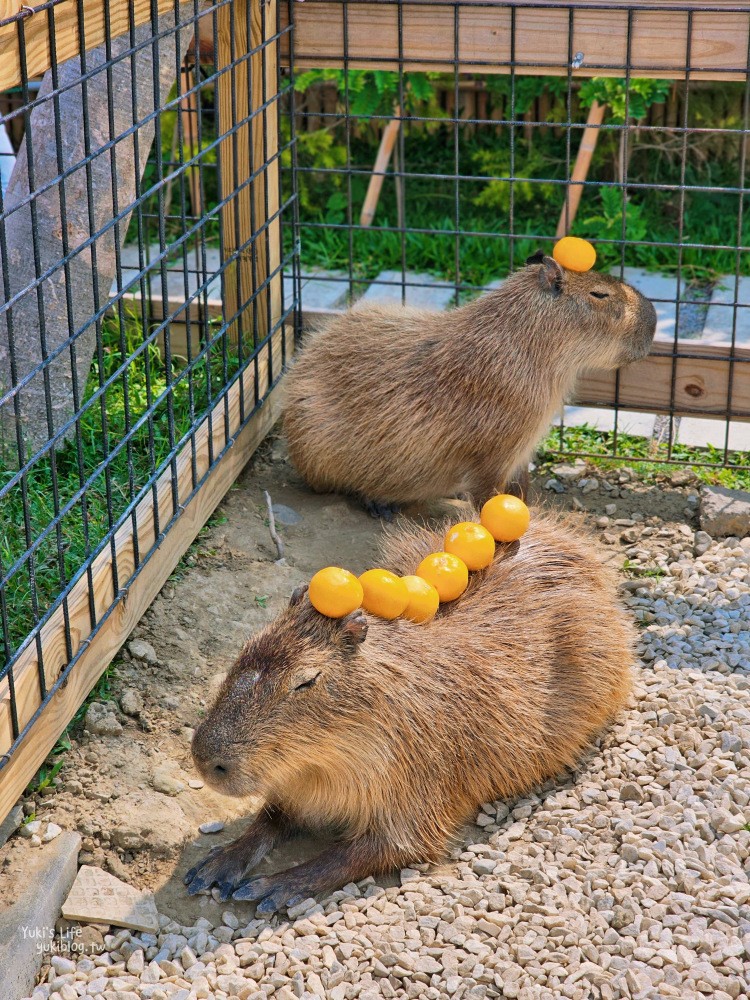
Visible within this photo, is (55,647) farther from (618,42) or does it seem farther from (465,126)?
(465,126)

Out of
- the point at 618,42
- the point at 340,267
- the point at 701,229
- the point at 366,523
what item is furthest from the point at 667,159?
the point at 366,523

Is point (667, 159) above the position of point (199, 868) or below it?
above

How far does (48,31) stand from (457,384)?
210 centimetres

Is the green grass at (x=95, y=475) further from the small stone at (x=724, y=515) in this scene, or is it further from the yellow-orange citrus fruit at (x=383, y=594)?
the small stone at (x=724, y=515)

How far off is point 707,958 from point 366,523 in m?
2.37

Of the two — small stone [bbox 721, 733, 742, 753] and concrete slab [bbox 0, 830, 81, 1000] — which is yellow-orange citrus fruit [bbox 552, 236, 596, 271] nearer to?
small stone [bbox 721, 733, 742, 753]

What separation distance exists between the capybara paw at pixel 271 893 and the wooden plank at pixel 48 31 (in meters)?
2.06

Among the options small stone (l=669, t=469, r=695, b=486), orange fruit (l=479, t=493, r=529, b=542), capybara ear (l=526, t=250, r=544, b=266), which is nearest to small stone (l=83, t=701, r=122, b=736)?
orange fruit (l=479, t=493, r=529, b=542)

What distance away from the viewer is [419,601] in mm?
3344

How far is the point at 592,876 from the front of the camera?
311 cm

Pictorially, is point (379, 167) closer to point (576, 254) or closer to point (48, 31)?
point (576, 254)

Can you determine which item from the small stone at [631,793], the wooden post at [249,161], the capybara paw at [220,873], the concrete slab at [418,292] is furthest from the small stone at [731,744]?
the concrete slab at [418,292]

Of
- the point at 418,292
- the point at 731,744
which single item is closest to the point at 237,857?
the point at 731,744

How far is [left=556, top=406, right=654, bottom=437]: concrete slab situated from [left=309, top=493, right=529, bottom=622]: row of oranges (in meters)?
2.10
